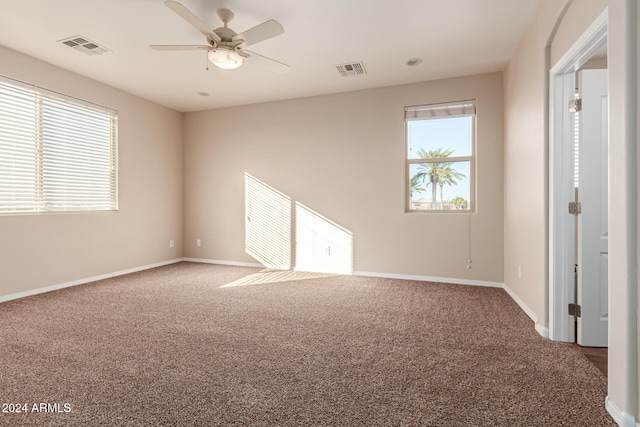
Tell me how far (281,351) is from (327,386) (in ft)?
1.81

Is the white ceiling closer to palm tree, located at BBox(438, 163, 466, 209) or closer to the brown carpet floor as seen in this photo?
palm tree, located at BBox(438, 163, 466, 209)

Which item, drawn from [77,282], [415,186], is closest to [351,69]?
[415,186]

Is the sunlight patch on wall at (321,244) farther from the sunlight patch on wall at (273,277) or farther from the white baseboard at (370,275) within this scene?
the white baseboard at (370,275)

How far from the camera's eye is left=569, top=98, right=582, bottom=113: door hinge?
2.37 m

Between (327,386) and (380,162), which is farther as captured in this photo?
(380,162)

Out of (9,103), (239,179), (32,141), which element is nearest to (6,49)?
(9,103)

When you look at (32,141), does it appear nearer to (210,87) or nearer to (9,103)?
(9,103)

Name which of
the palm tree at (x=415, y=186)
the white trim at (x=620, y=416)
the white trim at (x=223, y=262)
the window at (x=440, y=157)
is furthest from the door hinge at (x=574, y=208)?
the white trim at (x=223, y=262)

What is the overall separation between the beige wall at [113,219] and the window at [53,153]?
12cm

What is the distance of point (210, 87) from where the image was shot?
185 inches

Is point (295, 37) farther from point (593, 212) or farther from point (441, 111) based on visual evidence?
point (593, 212)

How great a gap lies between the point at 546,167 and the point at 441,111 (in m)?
2.09

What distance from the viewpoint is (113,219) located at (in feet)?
15.4

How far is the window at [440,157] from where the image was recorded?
171 inches
